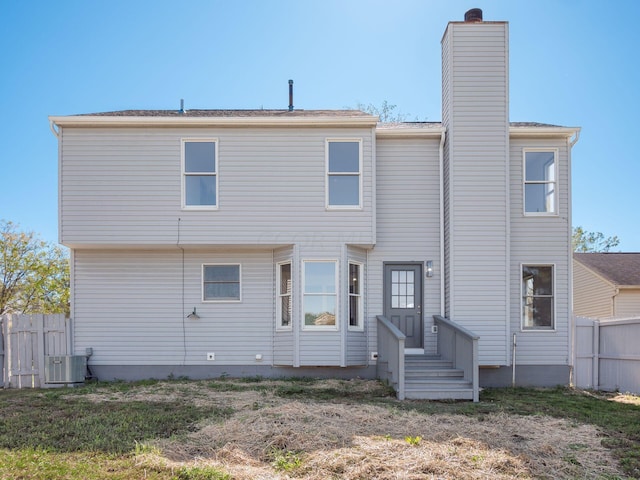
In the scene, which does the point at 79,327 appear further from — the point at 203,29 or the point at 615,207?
the point at 615,207

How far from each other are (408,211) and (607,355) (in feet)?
16.6

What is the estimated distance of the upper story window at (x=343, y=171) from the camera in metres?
10.4

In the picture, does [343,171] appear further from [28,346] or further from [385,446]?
[28,346]

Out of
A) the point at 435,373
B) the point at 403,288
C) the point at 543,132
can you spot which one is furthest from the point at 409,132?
the point at 435,373

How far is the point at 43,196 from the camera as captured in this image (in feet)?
60.2

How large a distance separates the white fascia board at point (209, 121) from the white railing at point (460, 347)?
4462mm

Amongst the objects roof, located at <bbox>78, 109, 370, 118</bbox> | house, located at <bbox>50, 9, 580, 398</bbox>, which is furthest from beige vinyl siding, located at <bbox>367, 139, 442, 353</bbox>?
roof, located at <bbox>78, 109, 370, 118</bbox>

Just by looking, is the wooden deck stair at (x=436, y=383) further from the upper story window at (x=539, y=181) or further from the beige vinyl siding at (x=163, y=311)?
the upper story window at (x=539, y=181)

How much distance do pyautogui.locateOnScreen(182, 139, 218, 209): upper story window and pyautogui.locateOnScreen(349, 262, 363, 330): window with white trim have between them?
3.27 m

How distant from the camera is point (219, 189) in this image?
10.3m

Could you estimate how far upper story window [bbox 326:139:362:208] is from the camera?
10.4 m

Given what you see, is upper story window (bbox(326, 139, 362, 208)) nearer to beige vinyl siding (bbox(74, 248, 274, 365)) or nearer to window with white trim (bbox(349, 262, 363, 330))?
window with white trim (bbox(349, 262, 363, 330))

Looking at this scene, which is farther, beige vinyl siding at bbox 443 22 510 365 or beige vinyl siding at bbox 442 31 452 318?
beige vinyl siding at bbox 442 31 452 318

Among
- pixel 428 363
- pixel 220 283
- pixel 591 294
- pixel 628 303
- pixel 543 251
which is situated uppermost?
pixel 543 251
